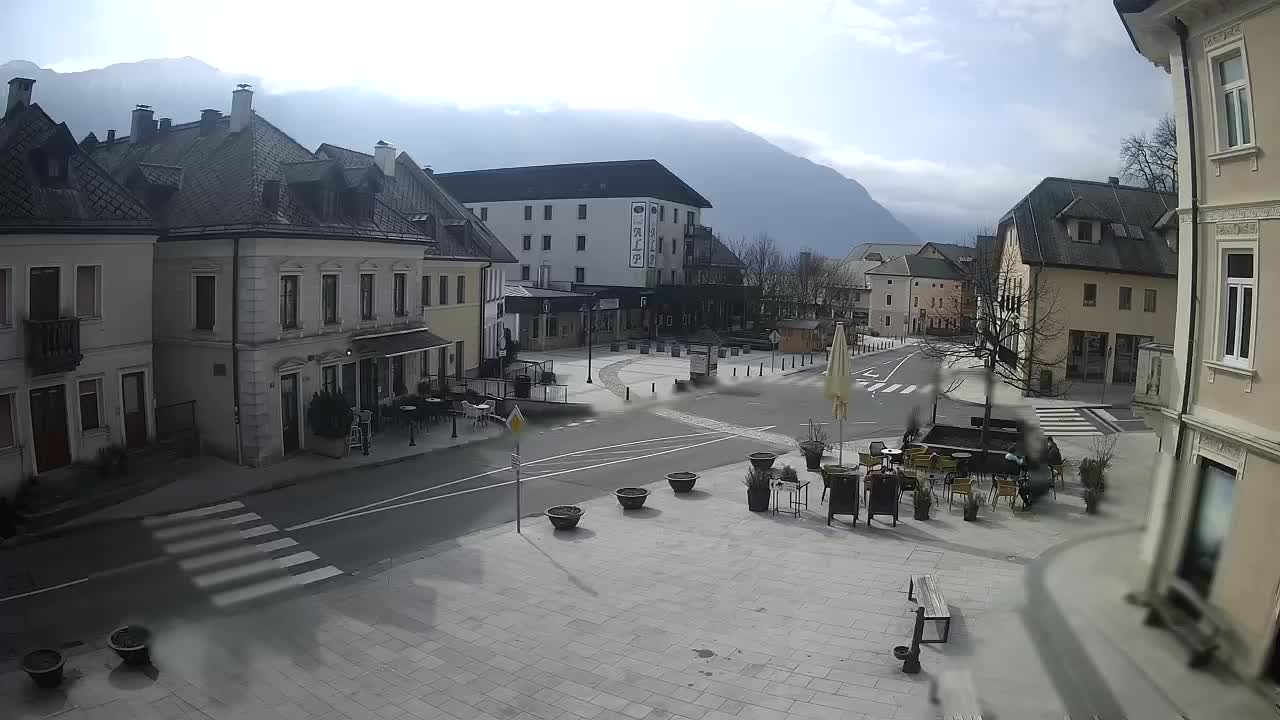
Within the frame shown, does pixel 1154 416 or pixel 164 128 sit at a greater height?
pixel 164 128

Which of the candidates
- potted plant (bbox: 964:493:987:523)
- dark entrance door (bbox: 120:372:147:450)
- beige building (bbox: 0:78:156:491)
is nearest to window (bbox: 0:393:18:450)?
beige building (bbox: 0:78:156:491)

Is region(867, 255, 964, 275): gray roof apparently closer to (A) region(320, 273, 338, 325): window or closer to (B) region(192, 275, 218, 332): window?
(A) region(320, 273, 338, 325): window

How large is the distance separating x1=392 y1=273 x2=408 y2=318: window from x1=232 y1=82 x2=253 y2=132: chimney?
5.60 metres

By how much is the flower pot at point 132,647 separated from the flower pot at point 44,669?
50 centimetres

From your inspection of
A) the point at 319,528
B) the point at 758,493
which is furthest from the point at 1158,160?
the point at 319,528

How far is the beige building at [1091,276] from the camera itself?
7703 mm

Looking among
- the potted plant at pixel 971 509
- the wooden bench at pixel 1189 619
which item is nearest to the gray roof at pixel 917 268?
the potted plant at pixel 971 509

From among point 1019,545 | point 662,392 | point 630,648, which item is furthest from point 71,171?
point 662,392

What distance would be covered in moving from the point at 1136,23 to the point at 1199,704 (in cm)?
414

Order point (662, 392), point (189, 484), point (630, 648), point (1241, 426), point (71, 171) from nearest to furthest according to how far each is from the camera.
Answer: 1. point (1241, 426)
2. point (630, 648)
3. point (71, 171)
4. point (189, 484)
5. point (662, 392)

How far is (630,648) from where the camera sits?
855 cm

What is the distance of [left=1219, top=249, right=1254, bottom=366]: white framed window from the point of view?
4.32 metres

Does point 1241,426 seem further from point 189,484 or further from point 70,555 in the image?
point 189,484

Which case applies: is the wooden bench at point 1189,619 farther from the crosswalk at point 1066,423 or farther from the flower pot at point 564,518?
the crosswalk at point 1066,423
